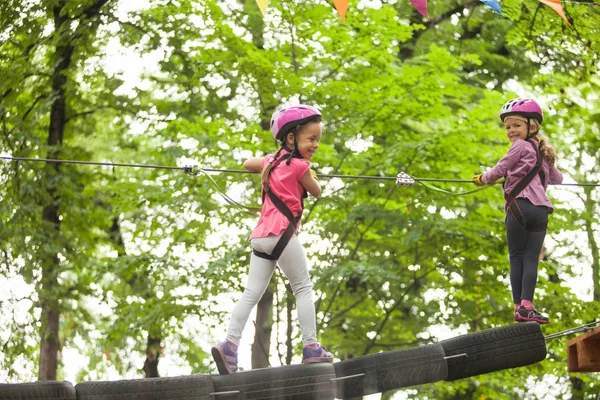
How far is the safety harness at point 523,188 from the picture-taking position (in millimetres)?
7082

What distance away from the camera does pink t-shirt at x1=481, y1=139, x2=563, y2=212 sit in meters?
7.05

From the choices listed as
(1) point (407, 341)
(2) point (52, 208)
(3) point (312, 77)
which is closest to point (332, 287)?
(1) point (407, 341)

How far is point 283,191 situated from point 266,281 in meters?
0.60

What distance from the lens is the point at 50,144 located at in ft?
53.6

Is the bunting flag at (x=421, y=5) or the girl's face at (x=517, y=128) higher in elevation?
the bunting flag at (x=421, y=5)

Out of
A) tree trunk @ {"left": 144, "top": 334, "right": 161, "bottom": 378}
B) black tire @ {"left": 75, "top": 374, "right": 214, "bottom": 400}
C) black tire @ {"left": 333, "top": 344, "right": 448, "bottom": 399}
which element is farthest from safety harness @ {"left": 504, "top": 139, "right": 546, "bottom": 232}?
tree trunk @ {"left": 144, "top": 334, "right": 161, "bottom": 378}

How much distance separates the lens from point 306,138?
668 cm

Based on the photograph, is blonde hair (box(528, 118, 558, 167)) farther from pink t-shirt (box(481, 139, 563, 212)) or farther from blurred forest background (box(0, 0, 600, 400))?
blurred forest background (box(0, 0, 600, 400))

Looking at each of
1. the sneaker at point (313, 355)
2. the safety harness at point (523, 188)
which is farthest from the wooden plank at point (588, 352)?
the sneaker at point (313, 355)

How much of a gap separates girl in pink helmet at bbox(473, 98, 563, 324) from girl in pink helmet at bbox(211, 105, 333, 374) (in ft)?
4.61

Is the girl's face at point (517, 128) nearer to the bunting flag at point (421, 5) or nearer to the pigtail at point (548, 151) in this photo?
the pigtail at point (548, 151)

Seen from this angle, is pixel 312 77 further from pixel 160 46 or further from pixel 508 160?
pixel 508 160

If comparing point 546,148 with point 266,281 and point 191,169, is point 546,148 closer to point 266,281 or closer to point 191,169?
point 266,281

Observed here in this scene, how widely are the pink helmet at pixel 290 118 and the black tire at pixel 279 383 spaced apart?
5.08 feet
